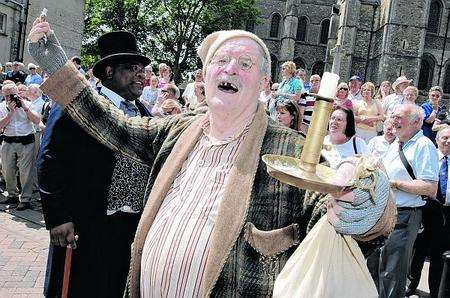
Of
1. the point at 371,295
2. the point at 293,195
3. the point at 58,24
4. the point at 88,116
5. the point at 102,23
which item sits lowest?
the point at 371,295

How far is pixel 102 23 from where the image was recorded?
40.4m

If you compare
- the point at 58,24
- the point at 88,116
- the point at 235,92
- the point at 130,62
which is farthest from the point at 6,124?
the point at 58,24

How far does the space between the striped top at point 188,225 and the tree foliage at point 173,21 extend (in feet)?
126

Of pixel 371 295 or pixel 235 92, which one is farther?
pixel 235 92

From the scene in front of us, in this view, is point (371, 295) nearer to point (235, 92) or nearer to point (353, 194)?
point (353, 194)

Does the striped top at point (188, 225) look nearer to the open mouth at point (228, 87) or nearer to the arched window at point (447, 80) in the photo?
the open mouth at point (228, 87)

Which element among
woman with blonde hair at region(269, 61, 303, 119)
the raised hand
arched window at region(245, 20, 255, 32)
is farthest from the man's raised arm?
arched window at region(245, 20, 255, 32)

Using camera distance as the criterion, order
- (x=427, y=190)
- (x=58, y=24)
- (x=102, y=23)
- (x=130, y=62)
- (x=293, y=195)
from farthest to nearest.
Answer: (x=102, y=23), (x=58, y=24), (x=427, y=190), (x=130, y=62), (x=293, y=195)

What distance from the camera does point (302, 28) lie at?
4897cm

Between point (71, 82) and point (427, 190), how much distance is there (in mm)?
3392

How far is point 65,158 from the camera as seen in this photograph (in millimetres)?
3086

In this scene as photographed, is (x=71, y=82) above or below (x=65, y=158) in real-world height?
above

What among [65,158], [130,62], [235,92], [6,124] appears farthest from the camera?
[6,124]

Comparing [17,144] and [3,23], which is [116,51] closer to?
[17,144]
